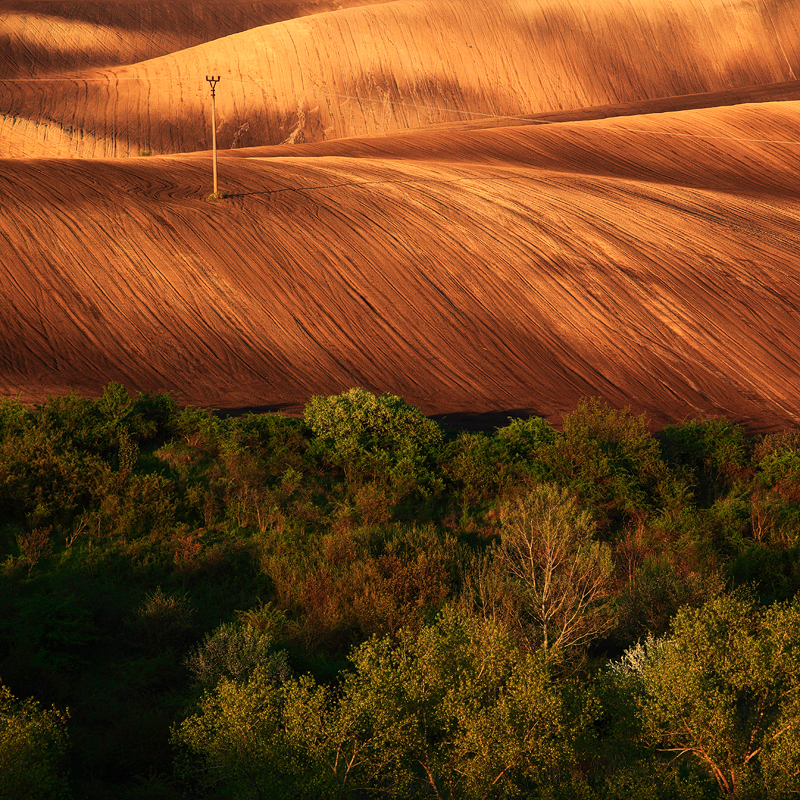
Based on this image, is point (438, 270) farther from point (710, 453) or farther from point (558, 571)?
point (558, 571)

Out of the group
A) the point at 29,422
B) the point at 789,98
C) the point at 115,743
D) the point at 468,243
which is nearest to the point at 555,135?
the point at 468,243

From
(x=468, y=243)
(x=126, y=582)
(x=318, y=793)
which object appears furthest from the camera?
(x=468, y=243)

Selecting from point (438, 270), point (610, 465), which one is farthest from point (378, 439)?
point (438, 270)

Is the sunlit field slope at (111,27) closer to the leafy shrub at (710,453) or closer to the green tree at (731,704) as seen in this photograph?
the leafy shrub at (710,453)

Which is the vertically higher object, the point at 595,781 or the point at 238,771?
the point at 238,771

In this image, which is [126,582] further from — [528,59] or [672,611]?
[528,59]

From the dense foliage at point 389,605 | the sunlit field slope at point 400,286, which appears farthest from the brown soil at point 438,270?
the dense foliage at point 389,605
